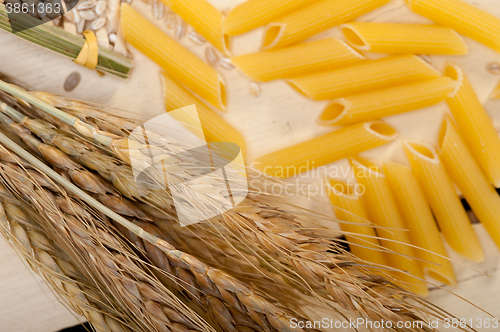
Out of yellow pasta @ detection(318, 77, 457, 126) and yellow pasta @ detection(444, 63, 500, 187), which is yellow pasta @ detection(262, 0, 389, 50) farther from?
yellow pasta @ detection(444, 63, 500, 187)

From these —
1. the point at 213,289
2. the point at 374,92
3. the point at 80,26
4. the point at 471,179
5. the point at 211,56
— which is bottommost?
the point at 213,289

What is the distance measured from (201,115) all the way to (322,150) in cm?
39

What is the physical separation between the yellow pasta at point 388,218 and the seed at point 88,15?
0.96 meters

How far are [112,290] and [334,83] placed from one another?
0.86m

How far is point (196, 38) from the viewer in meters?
1.15

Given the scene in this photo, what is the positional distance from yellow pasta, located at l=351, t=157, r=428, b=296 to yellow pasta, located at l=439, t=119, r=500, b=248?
0.72 ft

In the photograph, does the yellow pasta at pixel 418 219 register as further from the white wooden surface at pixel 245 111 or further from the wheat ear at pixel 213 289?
the wheat ear at pixel 213 289

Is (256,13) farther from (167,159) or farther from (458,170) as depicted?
(458,170)

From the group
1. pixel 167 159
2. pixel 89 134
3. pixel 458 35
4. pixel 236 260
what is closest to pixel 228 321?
pixel 236 260

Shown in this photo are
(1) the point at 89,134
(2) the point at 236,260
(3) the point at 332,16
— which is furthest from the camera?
(3) the point at 332,16

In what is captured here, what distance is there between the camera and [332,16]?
3.56ft

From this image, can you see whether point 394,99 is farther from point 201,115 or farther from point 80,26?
point 80,26

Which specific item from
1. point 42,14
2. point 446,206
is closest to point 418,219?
point 446,206

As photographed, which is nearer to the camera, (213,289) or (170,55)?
(213,289)
